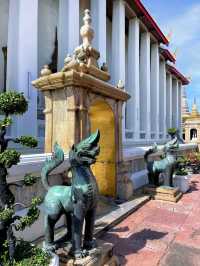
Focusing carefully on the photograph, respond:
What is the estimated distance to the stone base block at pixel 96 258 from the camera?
266 cm

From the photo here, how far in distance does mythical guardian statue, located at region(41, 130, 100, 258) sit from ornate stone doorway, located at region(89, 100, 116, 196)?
321cm

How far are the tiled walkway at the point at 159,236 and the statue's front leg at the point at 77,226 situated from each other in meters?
0.91

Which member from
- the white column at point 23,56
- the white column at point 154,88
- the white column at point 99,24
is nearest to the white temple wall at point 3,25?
the white column at point 23,56

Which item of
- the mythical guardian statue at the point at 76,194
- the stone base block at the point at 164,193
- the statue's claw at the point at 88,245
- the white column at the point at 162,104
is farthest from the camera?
the white column at the point at 162,104

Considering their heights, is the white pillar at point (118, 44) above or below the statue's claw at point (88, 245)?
above

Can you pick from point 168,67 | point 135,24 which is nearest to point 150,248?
point 135,24

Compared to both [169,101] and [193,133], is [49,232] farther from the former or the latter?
[193,133]

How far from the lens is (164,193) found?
6.36 meters

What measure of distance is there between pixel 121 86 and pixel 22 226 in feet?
14.9

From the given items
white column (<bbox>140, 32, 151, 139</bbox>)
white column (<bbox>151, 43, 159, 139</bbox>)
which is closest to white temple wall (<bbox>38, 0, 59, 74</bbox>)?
white column (<bbox>140, 32, 151, 139</bbox>)

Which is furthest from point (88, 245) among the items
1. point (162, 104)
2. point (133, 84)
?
point (162, 104)

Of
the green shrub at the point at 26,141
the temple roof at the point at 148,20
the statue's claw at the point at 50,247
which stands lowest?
the statue's claw at the point at 50,247

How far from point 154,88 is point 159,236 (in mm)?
13267

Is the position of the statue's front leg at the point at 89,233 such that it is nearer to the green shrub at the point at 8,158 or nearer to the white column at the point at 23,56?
the green shrub at the point at 8,158
